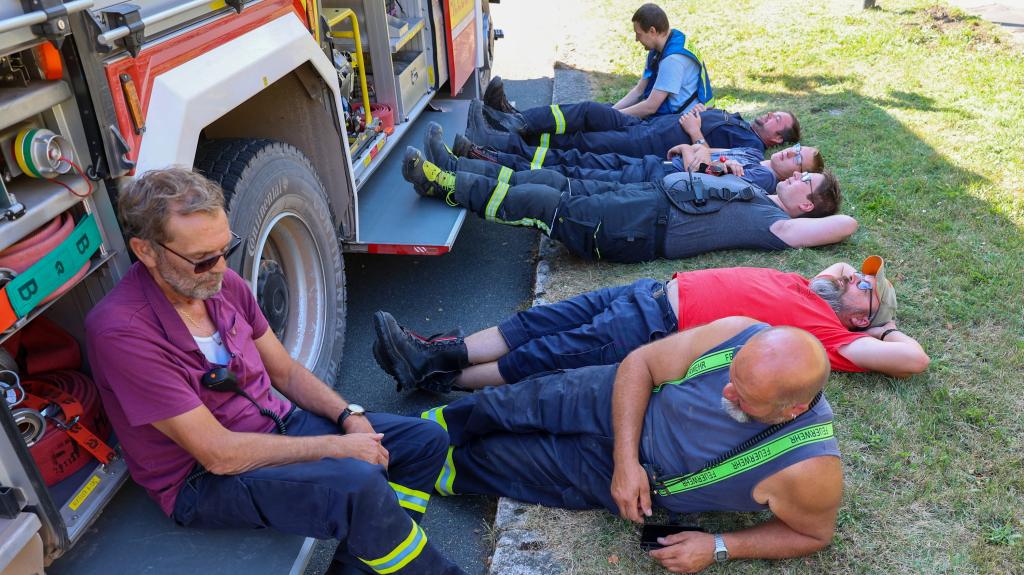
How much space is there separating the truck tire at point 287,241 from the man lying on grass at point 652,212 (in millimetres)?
1084

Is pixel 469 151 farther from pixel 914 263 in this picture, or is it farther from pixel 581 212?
pixel 914 263

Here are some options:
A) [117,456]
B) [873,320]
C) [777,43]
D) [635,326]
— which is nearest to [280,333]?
[117,456]

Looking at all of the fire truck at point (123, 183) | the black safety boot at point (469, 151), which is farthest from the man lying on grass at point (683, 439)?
the black safety boot at point (469, 151)

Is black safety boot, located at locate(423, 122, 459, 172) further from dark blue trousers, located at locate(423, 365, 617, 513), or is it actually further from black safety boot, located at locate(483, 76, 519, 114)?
dark blue trousers, located at locate(423, 365, 617, 513)

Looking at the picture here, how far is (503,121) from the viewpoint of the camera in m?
5.68

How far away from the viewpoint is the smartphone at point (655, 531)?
2664mm

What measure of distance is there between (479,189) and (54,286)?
8.68 feet

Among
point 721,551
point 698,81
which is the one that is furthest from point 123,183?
point 698,81

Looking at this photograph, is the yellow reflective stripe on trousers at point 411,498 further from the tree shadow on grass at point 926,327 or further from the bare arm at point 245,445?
the tree shadow on grass at point 926,327

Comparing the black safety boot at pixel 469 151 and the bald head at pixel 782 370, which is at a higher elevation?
the bald head at pixel 782 370

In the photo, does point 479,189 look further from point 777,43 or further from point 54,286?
point 777,43

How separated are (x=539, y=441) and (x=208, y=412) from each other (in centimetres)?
120

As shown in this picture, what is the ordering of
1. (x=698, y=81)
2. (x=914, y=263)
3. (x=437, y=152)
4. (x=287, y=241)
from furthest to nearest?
(x=698, y=81)
(x=437, y=152)
(x=914, y=263)
(x=287, y=241)

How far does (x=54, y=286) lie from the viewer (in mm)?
1875
